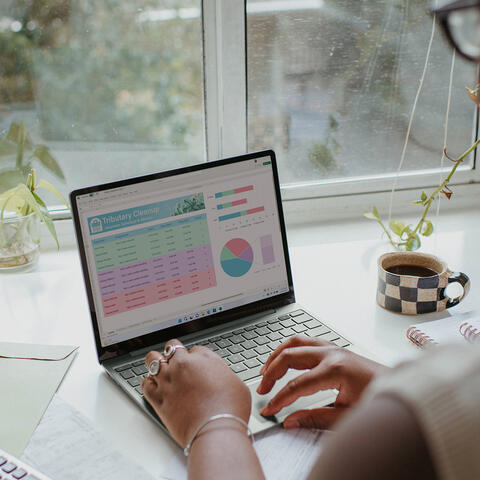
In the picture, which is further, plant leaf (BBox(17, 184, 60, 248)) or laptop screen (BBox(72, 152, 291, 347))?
plant leaf (BBox(17, 184, 60, 248))

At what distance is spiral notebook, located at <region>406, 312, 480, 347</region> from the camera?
2.97ft

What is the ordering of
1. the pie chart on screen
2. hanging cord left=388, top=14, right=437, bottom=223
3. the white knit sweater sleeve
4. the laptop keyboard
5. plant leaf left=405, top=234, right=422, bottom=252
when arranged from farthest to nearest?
1. hanging cord left=388, top=14, right=437, bottom=223
2. plant leaf left=405, top=234, right=422, bottom=252
3. the pie chart on screen
4. the laptop keyboard
5. the white knit sweater sleeve

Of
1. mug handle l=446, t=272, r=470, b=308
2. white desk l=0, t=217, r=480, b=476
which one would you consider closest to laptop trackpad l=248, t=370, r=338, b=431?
white desk l=0, t=217, r=480, b=476

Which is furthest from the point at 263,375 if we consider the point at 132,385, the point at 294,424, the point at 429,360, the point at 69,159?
the point at 69,159

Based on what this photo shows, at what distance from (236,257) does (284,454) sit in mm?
346

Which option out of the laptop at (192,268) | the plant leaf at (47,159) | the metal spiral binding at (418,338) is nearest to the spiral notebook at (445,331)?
the metal spiral binding at (418,338)

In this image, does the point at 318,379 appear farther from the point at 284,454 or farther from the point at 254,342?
the point at 254,342

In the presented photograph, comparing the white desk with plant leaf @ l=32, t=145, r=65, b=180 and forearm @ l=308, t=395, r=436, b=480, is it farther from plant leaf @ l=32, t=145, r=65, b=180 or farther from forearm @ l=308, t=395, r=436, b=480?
forearm @ l=308, t=395, r=436, b=480

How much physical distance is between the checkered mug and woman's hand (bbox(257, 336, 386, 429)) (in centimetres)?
28

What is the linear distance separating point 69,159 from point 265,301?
62 centimetres

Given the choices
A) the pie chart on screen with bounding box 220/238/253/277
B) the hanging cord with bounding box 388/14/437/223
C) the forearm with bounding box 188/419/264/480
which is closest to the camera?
the forearm with bounding box 188/419/264/480

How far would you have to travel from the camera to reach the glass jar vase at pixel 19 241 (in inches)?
46.9

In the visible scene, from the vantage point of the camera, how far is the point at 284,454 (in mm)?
692

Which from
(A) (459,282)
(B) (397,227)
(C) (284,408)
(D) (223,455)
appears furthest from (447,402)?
(B) (397,227)
